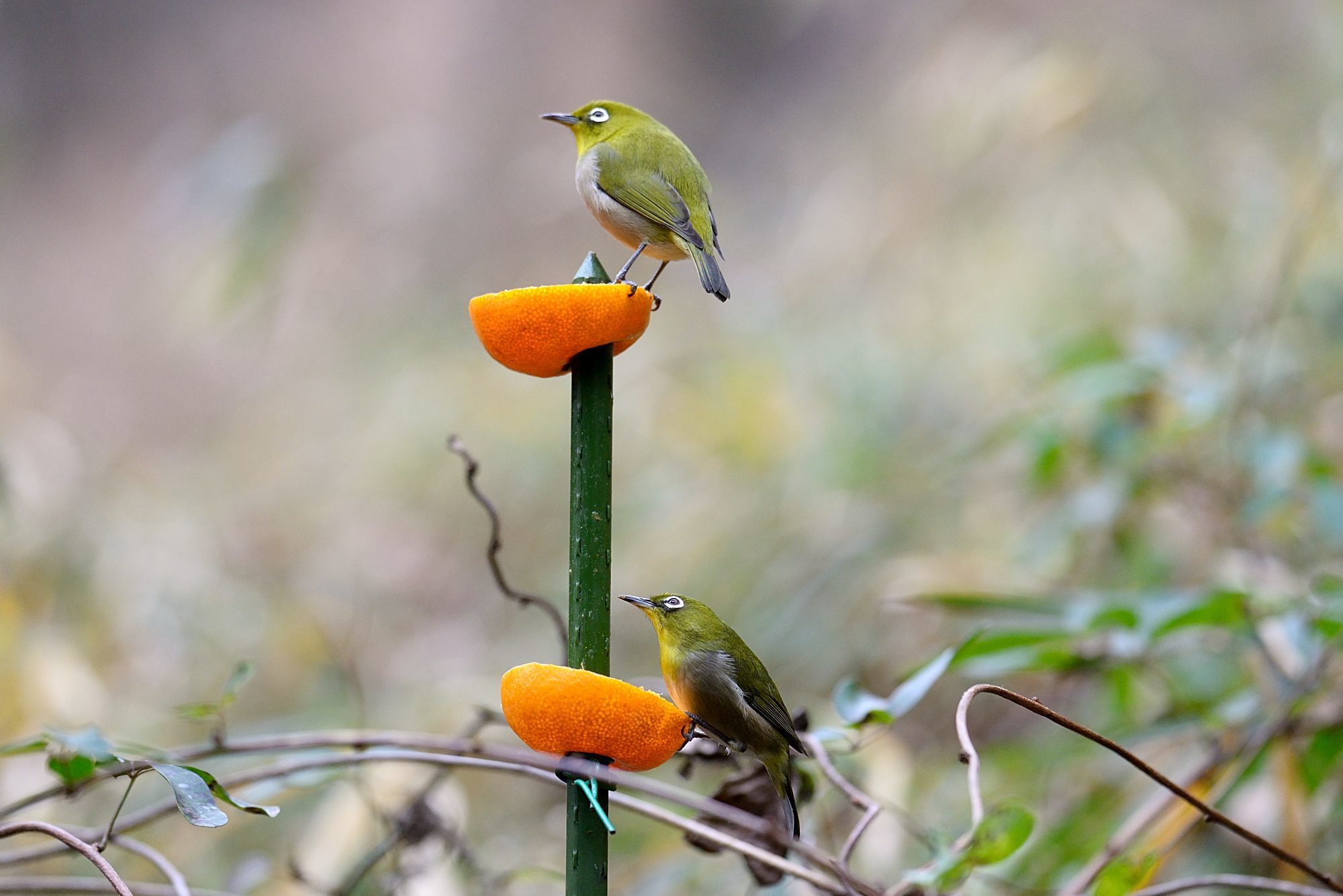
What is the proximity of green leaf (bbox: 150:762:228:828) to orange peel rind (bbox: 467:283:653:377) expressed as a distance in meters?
0.40

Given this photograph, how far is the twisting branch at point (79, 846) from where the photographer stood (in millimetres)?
818

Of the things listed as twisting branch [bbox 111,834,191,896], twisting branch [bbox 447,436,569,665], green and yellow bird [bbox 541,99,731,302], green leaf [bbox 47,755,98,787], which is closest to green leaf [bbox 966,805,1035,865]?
twisting branch [bbox 447,436,569,665]

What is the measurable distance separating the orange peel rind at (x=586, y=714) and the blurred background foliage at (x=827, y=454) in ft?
1.02

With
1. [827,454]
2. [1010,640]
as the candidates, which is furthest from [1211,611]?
[827,454]

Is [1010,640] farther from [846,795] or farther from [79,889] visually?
[79,889]

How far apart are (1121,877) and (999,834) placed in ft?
0.98

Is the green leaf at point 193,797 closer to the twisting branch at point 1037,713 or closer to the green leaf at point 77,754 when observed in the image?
the green leaf at point 77,754

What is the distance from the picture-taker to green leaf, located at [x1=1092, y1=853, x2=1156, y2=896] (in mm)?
1033

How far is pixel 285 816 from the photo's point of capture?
9.64ft

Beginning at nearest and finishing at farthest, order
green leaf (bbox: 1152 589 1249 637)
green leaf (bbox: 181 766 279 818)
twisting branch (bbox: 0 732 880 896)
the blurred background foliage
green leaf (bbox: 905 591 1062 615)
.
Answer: twisting branch (bbox: 0 732 880 896)
green leaf (bbox: 181 766 279 818)
green leaf (bbox: 1152 589 1249 637)
green leaf (bbox: 905 591 1062 615)
the blurred background foliage

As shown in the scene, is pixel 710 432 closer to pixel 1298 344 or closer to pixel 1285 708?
pixel 1298 344

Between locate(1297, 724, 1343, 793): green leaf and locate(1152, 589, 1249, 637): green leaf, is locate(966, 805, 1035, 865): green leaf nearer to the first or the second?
locate(1152, 589, 1249, 637): green leaf

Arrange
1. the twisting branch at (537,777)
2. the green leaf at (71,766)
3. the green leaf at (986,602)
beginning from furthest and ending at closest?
the green leaf at (986,602) < the green leaf at (71,766) < the twisting branch at (537,777)

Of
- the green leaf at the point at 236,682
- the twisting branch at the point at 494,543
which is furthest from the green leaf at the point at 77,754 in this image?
the twisting branch at the point at 494,543
